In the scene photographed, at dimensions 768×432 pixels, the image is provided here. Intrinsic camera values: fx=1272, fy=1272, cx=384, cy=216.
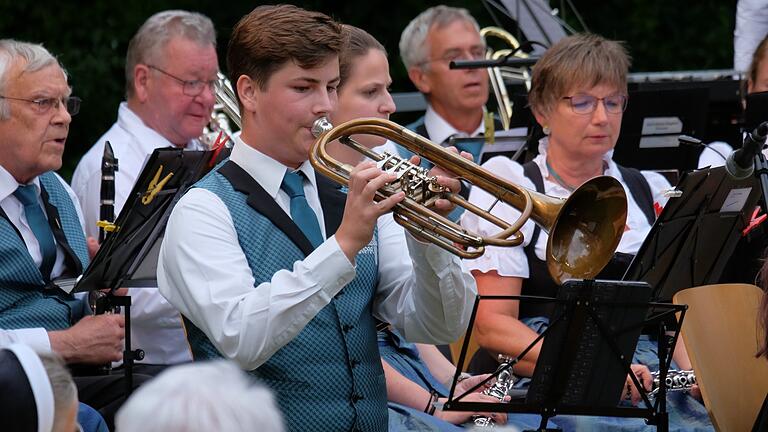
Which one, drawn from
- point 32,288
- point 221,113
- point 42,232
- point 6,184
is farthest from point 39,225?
point 221,113

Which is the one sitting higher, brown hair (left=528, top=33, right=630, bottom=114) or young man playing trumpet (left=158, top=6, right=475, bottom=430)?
brown hair (left=528, top=33, right=630, bottom=114)

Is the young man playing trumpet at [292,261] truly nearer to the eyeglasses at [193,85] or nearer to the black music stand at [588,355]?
the black music stand at [588,355]

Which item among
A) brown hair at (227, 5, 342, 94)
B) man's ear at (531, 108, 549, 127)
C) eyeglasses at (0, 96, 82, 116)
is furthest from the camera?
man's ear at (531, 108, 549, 127)

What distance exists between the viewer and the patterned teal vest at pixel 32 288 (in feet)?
14.5

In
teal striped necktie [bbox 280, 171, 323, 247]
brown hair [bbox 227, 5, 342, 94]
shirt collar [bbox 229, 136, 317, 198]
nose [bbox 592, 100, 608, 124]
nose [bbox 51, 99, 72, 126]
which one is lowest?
nose [bbox 51, 99, 72, 126]

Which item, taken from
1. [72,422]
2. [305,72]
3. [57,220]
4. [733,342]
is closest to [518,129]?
[733,342]

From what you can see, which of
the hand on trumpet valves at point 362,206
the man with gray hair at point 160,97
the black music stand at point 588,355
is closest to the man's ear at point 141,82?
the man with gray hair at point 160,97

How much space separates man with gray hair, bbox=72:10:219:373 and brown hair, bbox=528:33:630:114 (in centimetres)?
180

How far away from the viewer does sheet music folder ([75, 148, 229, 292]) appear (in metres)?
4.25

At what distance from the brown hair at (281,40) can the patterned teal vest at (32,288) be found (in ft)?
4.27

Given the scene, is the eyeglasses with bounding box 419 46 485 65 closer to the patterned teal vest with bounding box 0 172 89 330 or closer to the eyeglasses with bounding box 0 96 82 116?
the eyeglasses with bounding box 0 96 82 116

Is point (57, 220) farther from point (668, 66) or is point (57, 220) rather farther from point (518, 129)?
point (668, 66)

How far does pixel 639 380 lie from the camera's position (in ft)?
15.0

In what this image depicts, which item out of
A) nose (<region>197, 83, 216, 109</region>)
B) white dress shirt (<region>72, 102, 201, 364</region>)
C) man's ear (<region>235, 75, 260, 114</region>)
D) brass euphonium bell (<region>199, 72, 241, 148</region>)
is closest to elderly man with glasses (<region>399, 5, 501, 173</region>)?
brass euphonium bell (<region>199, 72, 241, 148</region>)
